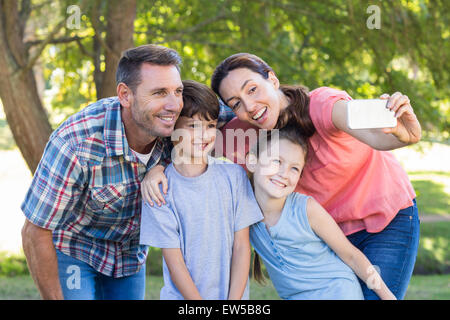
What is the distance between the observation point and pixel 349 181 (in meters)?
2.39

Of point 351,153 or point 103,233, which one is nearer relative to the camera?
point 351,153

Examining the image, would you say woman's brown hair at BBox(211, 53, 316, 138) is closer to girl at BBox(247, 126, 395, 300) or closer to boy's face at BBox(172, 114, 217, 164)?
girl at BBox(247, 126, 395, 300)

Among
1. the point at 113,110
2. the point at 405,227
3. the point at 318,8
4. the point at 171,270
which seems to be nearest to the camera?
the point at 171,270

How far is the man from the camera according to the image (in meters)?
2.46

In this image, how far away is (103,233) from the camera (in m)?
2.81

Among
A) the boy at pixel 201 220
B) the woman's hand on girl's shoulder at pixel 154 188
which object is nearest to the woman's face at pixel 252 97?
the boy at pixel 201 220

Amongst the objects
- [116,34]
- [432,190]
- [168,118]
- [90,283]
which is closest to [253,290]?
[116,34]

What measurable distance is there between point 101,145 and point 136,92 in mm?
297

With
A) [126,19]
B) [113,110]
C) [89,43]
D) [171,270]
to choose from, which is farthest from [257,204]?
[89,43]

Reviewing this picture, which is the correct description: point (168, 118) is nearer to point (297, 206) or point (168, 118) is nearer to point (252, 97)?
point (252, 97)

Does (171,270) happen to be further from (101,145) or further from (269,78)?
(269,78)

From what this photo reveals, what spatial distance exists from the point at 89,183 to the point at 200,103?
26.7 inches

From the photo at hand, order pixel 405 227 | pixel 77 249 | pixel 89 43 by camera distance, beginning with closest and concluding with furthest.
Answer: pixel 405 227 < pixel 77 249 < pixel 89 43

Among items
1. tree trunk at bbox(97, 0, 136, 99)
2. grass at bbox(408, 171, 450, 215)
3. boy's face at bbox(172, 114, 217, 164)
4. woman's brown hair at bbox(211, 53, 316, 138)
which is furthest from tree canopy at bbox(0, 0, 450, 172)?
grass at bbox(408, 171, 450, 215)
